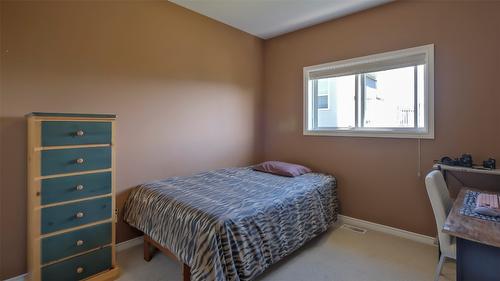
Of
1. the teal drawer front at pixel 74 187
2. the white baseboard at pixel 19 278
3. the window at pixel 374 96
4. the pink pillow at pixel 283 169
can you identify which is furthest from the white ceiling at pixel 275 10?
the white baseboard at pixel 19 278

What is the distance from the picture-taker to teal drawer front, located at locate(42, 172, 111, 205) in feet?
5.61

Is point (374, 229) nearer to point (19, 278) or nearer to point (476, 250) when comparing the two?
point (476, 250)

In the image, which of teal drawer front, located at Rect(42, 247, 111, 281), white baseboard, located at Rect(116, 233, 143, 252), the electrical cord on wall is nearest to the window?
the electrical cord on wall

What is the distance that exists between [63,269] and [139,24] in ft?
7.30

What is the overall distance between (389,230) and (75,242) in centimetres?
303

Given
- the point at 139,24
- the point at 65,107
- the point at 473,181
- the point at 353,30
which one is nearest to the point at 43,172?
the point at 65,107

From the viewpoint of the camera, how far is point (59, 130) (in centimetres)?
173

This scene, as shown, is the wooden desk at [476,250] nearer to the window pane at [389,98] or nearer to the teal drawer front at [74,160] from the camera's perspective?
the window pane at [389,98]

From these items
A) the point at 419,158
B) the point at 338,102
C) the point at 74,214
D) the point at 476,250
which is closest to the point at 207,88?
the point at 338,102

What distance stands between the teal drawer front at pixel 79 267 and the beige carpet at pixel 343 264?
210 millimetres

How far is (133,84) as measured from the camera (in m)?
2.50

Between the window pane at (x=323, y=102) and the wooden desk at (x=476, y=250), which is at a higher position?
the window pane at (x=323, y=102)

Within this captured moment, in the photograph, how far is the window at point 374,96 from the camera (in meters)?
2.58

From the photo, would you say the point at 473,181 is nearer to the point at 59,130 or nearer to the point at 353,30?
the point at 353,30
